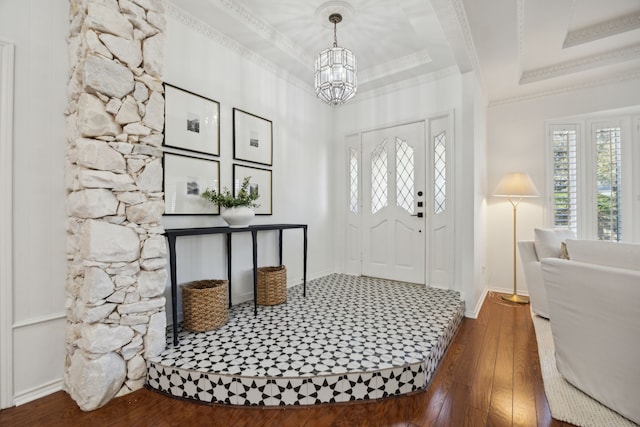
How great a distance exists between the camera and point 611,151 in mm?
3637

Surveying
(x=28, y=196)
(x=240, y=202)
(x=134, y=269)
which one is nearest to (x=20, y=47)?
(x=28, y=196)

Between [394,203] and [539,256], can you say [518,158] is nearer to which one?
[539,256]

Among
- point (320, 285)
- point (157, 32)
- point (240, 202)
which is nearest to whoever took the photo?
point (157, 32)

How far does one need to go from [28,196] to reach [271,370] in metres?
1.78

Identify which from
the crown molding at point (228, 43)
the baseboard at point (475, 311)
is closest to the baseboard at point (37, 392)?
the crown molding at point (228, 43)

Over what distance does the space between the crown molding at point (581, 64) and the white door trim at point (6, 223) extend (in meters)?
4.73

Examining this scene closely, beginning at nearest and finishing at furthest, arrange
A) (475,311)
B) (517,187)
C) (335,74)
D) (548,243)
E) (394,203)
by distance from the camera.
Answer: (335,74) < (548,243) < (475,311) < (517,187) < (394,203)

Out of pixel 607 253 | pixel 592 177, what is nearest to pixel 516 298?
pixel 592 177

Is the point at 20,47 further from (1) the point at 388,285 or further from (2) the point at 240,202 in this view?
(1) the point at 388,285

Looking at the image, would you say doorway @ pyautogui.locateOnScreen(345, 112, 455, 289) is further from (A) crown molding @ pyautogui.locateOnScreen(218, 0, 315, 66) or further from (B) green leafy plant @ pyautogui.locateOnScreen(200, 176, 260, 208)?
(B) green leafy plant @ pyautogui.locateOnScreen(200, 176, 260, 208)

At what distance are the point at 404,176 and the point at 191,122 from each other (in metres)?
2.58

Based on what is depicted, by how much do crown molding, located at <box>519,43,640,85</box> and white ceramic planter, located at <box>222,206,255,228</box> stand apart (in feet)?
11.9

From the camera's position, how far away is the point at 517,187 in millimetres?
3602

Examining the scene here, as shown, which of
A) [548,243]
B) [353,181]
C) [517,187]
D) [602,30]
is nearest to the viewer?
[602,30]
